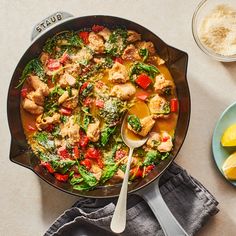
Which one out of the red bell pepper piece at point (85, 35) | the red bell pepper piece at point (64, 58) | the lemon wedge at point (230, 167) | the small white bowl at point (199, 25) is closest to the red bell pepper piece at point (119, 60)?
the red bell pepper piece at point (85, 35)

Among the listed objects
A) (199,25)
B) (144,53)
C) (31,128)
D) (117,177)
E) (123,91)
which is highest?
(199,25)

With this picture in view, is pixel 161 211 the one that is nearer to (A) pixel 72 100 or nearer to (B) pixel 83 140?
(B) pixel 83 140

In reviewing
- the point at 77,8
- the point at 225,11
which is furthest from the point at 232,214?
the point at 77,8

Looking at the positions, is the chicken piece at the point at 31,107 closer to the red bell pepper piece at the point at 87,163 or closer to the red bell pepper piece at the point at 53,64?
the red bell pepper piece at the point at 53,64

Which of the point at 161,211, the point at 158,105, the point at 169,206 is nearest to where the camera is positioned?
the point at 161,211

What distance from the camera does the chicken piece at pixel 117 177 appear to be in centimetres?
362

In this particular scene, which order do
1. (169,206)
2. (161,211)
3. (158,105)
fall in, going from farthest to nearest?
(169,206), (158,105), (161,211)

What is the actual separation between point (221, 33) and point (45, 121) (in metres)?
1.43

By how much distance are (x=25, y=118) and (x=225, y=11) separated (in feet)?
5.46

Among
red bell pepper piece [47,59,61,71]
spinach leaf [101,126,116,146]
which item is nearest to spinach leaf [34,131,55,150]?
spinach leaf [101,126,116,146]

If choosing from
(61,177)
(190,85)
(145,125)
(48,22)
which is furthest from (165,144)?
(48,22)

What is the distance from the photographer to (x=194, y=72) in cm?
376

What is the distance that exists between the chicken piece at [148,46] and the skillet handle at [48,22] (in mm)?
538

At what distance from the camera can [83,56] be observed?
11.9 ft
